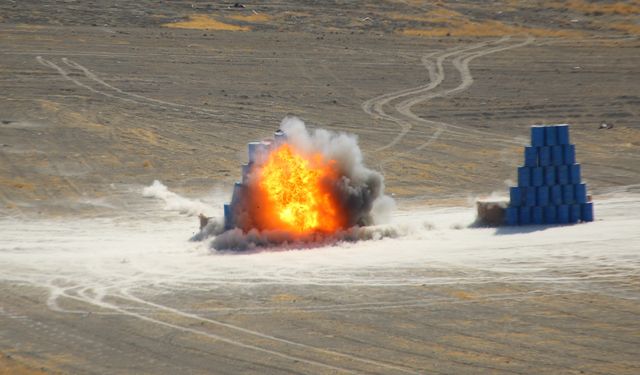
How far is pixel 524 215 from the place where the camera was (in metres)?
30.2

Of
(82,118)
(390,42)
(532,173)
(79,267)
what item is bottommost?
(79,267)

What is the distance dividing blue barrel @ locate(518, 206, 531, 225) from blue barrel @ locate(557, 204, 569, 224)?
65cm

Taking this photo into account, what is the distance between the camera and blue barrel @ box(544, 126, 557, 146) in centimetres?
3058

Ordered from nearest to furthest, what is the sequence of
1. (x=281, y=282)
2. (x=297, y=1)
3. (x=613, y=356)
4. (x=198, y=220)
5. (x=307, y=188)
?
(x=613, y=356) < (x=281, y=282) < (x=307, y=188) < (x=198, y=220) < (x=297, y=1)

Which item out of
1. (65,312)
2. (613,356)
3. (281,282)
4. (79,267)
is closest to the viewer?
→ (613,356)

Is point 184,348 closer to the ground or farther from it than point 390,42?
closer to the ground

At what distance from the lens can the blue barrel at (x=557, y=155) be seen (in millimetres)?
30531

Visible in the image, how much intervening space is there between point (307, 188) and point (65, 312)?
7.86 m

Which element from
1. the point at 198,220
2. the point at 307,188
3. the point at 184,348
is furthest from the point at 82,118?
the point at 184,348

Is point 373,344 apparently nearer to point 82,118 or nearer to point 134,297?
point 134,297

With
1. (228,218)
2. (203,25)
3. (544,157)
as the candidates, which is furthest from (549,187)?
(203,25)

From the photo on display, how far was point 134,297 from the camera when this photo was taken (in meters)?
23.8

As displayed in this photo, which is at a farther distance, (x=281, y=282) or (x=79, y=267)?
(x=79, y=267)

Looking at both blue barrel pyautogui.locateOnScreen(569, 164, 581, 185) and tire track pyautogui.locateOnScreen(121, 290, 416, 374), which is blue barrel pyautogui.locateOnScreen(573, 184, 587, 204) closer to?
blue barrel pyautogui.locateOnScreen(569, 164, 581, 185)
